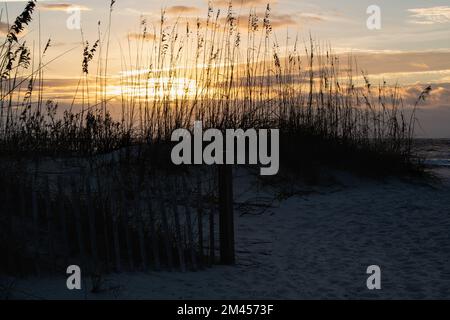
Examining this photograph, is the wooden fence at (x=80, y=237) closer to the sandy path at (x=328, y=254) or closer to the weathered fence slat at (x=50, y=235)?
the weathered fence slat at (x=50, y=235)

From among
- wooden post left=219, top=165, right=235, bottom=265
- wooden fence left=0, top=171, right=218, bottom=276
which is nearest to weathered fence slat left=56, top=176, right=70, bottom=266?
wooden fence left=0, top=171, right=218, bottom=276

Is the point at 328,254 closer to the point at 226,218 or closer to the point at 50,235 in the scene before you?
the point at 226,218

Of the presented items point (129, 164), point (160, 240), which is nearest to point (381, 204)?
point (129, 164)

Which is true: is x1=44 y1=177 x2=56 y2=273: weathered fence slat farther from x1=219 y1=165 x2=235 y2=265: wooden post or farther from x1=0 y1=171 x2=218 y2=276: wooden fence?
x1=219 y1=165 x2=235 y2=265: wooden post

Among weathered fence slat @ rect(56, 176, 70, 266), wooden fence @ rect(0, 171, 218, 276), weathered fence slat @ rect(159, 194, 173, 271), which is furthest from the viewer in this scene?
weathered fence slat @ rect(159, 194, 173, 271)

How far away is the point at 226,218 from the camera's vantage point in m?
4.35

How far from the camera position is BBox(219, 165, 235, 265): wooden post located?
14.2ft

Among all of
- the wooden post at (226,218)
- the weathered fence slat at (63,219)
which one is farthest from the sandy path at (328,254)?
the weathered fence slat at (63,219)

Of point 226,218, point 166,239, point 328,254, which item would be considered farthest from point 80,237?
point 328,254

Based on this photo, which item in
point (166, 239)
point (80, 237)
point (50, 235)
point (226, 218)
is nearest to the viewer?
point (50, 235)
